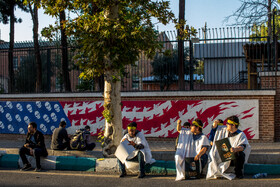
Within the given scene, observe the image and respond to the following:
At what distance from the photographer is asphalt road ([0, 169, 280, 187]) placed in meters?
7.29

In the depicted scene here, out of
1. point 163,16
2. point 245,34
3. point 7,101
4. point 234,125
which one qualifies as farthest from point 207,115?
point 7,101

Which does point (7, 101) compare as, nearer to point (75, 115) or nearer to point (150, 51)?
point (75, 115)

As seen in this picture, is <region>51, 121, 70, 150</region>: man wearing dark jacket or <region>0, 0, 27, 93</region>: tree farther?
<region>0, 0, 27, 93</region>: tree

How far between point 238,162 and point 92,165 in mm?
3723

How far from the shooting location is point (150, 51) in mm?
9320

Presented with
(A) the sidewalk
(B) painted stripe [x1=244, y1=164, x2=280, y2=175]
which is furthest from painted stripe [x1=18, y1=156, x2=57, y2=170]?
(B) painted stripe [x1=244, y1=164, x2=280, y2=175]

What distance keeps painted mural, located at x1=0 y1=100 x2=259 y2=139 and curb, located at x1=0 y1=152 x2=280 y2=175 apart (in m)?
4.50

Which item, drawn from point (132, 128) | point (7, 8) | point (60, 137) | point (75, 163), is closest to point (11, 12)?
point (7, 8)

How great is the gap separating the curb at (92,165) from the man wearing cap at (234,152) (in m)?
0.71

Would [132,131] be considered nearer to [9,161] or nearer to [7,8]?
[9,161]

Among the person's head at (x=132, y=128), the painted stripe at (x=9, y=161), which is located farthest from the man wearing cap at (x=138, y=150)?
the painted stripe at (x=9, y=161)

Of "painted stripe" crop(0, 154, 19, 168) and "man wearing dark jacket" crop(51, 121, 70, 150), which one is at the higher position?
"man wearing dark jacket" crop(51, 121, 70, 150)

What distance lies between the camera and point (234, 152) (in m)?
7.47

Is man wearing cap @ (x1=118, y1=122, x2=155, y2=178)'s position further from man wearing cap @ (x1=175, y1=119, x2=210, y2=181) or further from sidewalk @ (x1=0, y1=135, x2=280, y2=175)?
man wearing cap @ (x1=175, y1=119, x2=210, y2=181)
